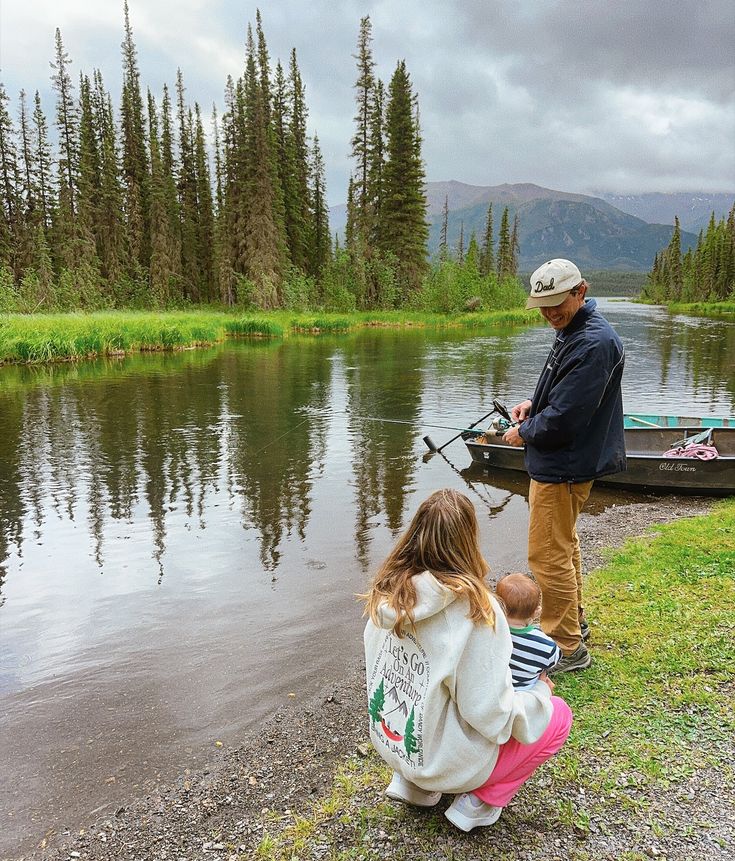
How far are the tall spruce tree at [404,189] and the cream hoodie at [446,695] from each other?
55.4m

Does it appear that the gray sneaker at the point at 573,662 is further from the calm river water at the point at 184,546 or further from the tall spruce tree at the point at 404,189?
the tall spruce tree at the point at 404,189

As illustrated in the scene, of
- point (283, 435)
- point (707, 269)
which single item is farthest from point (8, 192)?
point (707, 269)

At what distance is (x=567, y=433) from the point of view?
153 inches

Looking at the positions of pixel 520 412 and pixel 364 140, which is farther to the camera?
pixel 364 140

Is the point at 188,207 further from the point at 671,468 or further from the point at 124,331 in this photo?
the point at 671,468

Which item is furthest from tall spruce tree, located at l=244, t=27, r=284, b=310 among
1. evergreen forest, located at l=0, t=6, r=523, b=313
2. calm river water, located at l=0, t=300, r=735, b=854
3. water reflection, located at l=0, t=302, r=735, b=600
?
calm river water, located at l=0, t=300, r=735, b=854

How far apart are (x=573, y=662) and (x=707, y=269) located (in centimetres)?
10766

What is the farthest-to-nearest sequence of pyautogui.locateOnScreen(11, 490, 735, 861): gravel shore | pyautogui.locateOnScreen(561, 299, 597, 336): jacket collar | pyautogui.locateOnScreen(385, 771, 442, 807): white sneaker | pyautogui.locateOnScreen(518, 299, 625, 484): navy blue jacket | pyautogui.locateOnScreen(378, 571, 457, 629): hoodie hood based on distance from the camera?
pyautogui.locateOnScreen(561, 299, 597, 336): jacket collar → pyautogui.locateOnScreen(518, 299, 625, 484): navy blue jacket → pyautogui.locateOnScreen(385, 771, 442, 807): white sneaker → pyautogui.locateOnScreen(11, 490, 735, 861): gravel shore → pyautogui.locateOnScreen(378, 571, 457, 629): hoodie hood

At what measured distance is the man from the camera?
12.4 feet

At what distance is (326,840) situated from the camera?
294cm

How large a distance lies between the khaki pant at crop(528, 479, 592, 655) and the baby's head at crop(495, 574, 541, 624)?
40.4 inches

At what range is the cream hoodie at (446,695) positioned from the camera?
8.22 ft

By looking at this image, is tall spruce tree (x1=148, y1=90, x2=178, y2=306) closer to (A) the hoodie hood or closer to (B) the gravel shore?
(B) the gravel shore

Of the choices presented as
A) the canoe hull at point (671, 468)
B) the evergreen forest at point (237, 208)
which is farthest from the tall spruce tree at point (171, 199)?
the canoe hull at point (671, 468)
